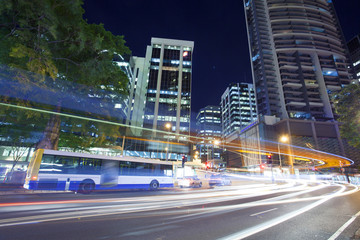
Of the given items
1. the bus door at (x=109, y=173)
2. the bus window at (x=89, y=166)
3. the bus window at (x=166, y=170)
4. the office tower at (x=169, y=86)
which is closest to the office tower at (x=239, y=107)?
the office tower at (x=169, y=86)

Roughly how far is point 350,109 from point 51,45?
2645 centimetres

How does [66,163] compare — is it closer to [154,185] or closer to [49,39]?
[154,185]

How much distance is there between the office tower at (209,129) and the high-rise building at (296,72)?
65441 millimetres

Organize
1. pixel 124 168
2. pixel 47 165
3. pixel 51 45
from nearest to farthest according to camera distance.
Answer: pixel 51 45, pixel 47 165, pixel 124 168

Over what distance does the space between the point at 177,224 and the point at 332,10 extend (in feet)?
435

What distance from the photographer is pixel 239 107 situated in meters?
128

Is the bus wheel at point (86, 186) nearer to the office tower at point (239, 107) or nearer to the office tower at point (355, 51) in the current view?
the office tower at point (239, 107)

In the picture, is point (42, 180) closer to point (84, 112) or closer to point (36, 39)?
point (84, 112)

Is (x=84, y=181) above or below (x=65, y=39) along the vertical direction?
below

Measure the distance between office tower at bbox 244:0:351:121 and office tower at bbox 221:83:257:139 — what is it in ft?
162

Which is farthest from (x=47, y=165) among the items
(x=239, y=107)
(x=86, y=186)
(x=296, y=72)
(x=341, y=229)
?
(x=239, y=107)

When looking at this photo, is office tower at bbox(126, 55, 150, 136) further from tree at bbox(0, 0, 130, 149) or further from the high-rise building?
tree at bbox(0, 0, 130, 149)

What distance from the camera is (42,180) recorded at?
42.7 feet

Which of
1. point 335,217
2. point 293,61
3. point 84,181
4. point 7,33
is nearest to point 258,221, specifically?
point 335,217
